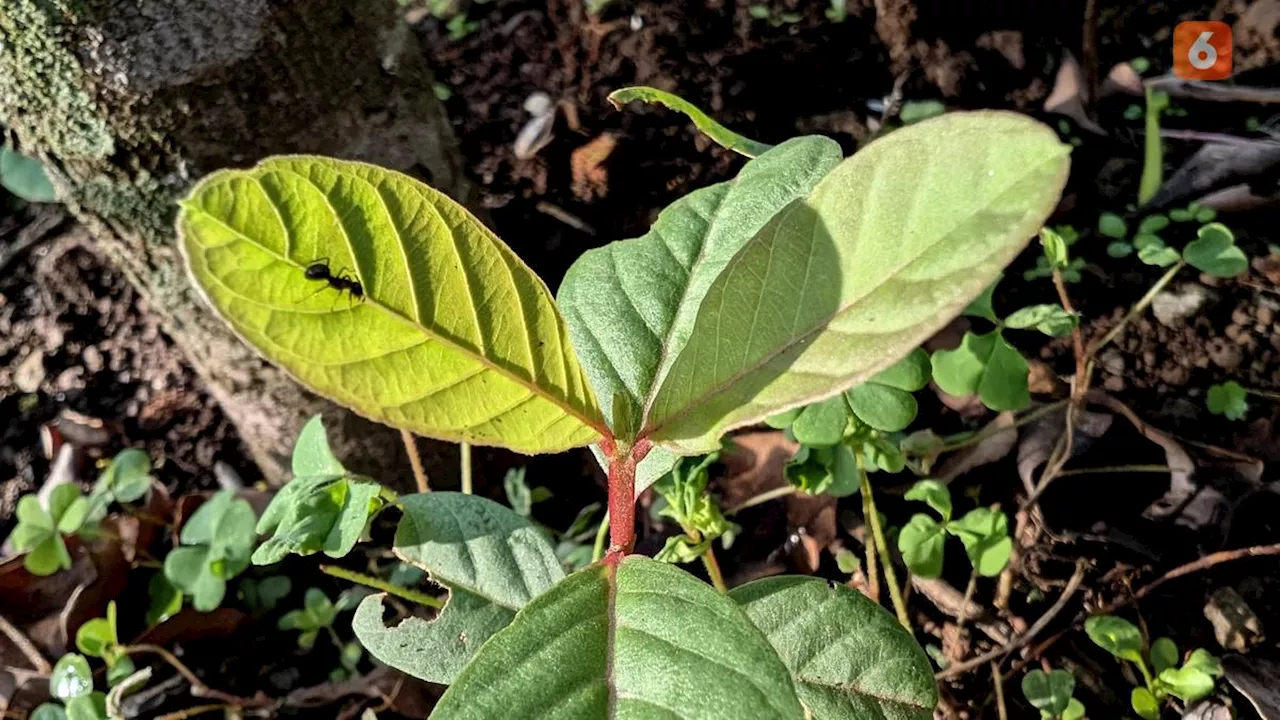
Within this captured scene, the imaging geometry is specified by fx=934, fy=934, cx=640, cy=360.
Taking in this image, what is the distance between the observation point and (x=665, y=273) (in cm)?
87

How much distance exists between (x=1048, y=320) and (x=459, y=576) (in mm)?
703

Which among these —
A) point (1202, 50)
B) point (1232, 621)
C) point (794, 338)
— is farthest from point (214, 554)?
point (1202, 50)

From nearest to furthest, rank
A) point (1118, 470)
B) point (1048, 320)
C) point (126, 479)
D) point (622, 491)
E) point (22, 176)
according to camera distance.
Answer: point (622, 491) < point (1048, 320) < point (1118, 470) < point (126, 479) < point (22, 176)

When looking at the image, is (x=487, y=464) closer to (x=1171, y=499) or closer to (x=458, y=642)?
(x=458, y=642)

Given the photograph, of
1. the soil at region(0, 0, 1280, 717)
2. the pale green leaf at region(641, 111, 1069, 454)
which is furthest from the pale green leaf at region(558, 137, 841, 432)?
the soil at region(0, 0, 1280, 717)

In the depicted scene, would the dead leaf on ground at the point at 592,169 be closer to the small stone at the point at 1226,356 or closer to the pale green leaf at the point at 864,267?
the small stone at the point at 1226,356

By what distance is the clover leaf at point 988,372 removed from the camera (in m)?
1.07

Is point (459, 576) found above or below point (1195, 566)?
above

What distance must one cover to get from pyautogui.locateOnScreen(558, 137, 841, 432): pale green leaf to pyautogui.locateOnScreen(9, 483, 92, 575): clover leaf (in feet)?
3.18

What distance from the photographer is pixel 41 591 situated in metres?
1.43

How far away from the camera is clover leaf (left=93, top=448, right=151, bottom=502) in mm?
1462

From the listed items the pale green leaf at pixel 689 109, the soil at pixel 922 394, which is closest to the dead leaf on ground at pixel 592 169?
the soil at pixel 922 394

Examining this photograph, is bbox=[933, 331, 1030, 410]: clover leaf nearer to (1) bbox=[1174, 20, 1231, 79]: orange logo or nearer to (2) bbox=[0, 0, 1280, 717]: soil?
(2) bbox=[0, 0, 1280, 717]: soil

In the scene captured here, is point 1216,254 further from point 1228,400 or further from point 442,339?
point 442,339
